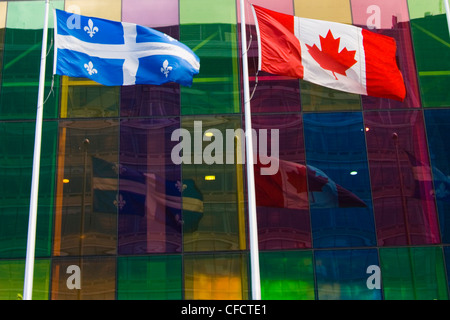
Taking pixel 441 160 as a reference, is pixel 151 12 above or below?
above

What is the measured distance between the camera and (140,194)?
672 inches

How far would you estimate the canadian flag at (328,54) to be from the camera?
569 inches

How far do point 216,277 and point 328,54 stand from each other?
6330 millimetres

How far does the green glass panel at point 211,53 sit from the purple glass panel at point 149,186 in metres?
0.98

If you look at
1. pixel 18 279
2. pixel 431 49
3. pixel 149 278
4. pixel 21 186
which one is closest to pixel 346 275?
pixel 149 278

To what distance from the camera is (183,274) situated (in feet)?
54.1

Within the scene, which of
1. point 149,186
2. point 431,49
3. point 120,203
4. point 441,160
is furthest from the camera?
point 431,49

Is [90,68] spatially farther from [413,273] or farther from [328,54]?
[413,273]

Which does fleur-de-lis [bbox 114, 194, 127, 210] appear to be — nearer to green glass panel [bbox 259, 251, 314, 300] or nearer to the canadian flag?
green glass panel [bbox 259, 251, 314, 300]

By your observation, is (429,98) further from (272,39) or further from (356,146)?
(272,39)

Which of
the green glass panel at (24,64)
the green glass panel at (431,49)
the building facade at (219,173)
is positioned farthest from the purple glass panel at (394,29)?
the green glass panel at (24,64)

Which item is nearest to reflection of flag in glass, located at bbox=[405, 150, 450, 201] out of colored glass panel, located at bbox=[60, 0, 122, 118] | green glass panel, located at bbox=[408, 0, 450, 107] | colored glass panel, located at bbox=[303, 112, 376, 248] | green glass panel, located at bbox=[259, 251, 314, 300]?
colored glass panel, located at bbox=[303, 112, 376, 248]

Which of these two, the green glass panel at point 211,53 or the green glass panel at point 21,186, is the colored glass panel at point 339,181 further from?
the green glass panel at point 21,186
